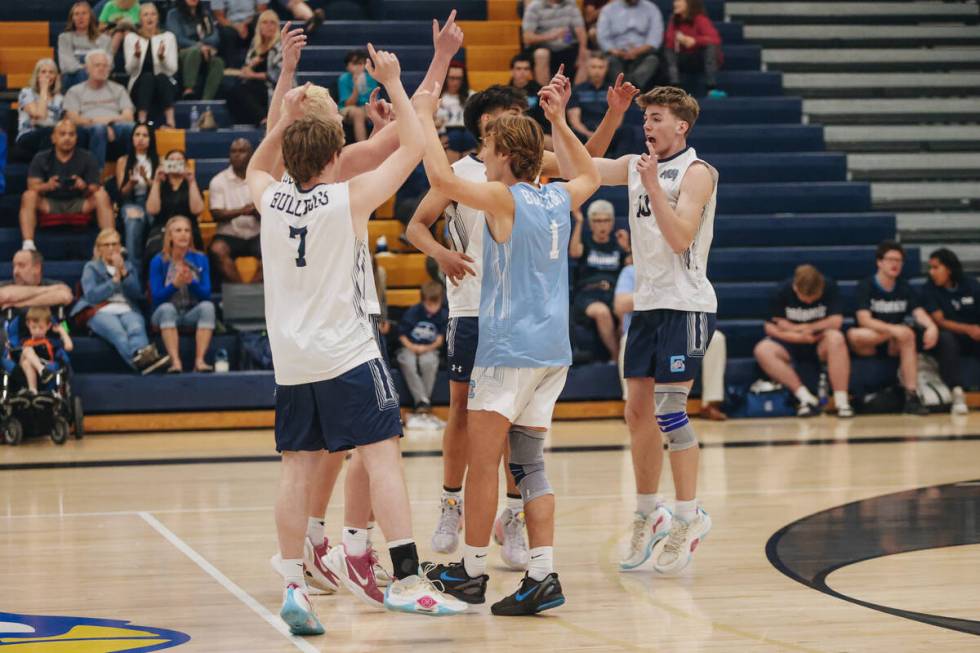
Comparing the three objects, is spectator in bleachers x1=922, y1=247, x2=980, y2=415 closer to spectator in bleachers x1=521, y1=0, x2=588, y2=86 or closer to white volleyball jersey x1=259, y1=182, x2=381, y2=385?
spectator in bleachers x1=521, y1=0, x2=588, y2=86

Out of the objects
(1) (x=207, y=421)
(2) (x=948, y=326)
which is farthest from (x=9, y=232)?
(2) (x=948, y=326)

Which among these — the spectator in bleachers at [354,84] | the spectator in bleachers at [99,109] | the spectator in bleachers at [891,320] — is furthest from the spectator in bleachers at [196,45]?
the spectator in bleachers at [891,320]

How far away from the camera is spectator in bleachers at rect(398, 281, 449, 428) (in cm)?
1167

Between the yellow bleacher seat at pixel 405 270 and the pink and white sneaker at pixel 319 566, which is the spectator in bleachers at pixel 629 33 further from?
the pink and white sneaker at pixel 319 566

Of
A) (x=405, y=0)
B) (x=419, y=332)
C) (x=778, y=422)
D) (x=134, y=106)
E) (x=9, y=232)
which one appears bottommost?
(x=778, y=422)

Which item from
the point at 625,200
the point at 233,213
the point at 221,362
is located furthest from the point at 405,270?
the point at 625,200

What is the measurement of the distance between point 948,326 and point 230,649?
9.35 metres

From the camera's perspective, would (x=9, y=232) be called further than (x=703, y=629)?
Yes

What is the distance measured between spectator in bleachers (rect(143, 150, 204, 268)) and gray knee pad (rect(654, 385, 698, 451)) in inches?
275

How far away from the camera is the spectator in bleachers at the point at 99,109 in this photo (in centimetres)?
1294

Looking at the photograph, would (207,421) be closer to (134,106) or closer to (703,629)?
(134,106)

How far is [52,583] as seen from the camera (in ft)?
18.9

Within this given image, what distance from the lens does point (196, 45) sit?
46.4 ft

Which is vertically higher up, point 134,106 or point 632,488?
point 134,106
